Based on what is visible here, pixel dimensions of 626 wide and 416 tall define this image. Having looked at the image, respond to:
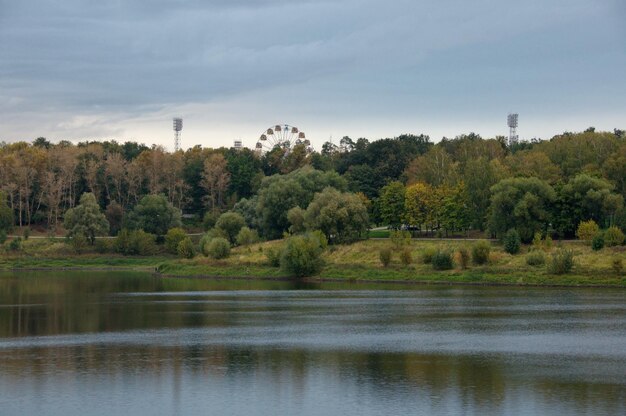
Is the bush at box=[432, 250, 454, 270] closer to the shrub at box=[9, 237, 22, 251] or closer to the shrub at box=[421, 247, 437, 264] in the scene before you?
the shrub at box=[421, 247, 437, 264]

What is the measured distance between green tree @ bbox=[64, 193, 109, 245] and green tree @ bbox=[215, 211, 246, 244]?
61.1 ft

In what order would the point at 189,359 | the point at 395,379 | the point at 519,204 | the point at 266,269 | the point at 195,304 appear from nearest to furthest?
the point at 395,379 → the point at 189,359 → the point at 195,304 → the point at 519,204 → the point at 266,269

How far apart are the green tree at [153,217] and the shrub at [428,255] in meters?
47.4

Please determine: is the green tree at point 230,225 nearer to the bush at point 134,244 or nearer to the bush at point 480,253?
the bush at point 134,244

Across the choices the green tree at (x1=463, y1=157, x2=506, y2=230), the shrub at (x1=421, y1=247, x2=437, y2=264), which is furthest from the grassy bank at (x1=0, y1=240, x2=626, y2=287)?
the green tree at (x1=463, y1=157, x2=506, y2=230)

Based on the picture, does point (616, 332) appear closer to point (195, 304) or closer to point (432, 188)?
point (195, 304)

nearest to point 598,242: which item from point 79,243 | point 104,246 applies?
point 104,246

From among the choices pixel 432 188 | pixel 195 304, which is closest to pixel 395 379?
pixel 195 304

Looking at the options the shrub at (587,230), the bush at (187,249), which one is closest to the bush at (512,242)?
the shrub at (587,230)

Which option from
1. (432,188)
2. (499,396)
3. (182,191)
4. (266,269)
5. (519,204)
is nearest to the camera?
(499,396)

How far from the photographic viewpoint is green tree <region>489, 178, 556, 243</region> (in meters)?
91.5

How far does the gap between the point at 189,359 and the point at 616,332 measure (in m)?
23.7

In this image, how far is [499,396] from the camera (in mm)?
36312

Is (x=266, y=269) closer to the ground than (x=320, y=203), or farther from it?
closer to the ground
